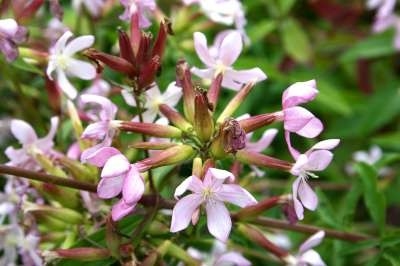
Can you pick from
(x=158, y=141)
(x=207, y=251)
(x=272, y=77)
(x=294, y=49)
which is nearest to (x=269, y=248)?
(x=158, y=141)

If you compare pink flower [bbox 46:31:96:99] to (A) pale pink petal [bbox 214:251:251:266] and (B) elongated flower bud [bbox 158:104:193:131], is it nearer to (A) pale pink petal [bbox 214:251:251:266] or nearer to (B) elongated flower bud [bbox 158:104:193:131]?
(B) elongated flower bud [bbox 158:104:193:131]

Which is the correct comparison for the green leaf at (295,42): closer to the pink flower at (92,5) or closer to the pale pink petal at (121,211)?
the pink flower at (92,5)

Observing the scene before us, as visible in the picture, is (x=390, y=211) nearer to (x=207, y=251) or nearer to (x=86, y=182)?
(x=207, y=251)

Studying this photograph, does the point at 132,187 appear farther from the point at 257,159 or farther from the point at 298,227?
the point at 298,227

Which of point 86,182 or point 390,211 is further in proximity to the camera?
point 390,211

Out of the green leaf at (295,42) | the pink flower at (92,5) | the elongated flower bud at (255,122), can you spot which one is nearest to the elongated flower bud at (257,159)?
the elongated flower bud at (255,122)
